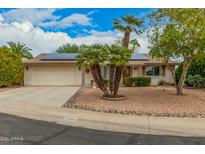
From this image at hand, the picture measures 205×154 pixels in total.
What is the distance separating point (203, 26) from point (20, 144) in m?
9.93

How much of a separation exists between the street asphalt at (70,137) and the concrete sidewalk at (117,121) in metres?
0.56

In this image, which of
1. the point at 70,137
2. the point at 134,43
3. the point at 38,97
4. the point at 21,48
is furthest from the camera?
the point at 21,48

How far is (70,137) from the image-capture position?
6453 millimetres

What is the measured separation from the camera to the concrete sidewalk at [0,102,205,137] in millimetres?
7488

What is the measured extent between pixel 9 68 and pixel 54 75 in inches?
184

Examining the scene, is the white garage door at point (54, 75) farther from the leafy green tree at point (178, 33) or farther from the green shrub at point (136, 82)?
the leafy green tree at point (178, 33)

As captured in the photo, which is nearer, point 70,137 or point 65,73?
point 70,137

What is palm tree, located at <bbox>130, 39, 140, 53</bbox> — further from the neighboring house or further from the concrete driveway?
the neighboring house

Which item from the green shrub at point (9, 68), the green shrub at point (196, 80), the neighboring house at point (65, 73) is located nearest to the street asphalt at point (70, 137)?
the green shrub at point (9, 68)

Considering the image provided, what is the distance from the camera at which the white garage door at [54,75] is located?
25438 millimetres

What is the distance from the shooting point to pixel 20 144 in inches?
225

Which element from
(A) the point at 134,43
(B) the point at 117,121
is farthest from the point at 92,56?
(B) the point at 117,121

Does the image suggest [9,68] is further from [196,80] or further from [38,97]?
[196,80]
